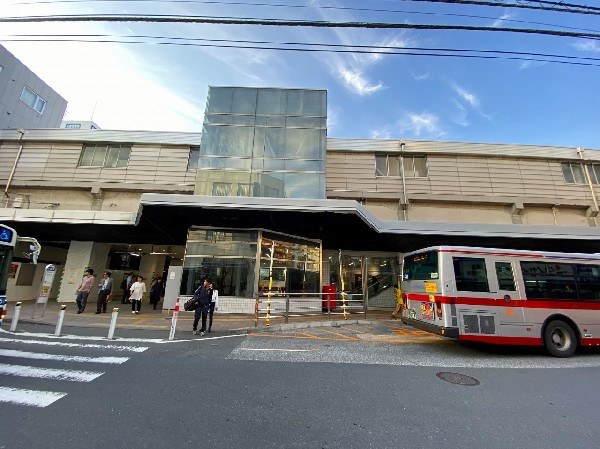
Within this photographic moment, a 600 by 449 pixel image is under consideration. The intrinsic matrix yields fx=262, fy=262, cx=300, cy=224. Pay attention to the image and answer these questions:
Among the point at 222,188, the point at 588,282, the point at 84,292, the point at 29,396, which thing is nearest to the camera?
the point at 29,396

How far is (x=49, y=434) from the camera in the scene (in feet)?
9.41

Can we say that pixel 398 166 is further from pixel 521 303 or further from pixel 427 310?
pixel 427 310

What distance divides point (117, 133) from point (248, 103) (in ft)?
33.4

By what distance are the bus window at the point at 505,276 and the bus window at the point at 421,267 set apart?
5.75 ft

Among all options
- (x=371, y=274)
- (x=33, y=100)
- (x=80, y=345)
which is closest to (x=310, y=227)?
(x=371, y=274)

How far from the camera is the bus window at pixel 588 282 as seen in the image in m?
7.78

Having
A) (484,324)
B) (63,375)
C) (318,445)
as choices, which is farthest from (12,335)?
(484,324)

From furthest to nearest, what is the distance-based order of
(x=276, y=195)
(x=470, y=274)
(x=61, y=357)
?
1. (x=276, y=195)
2. (x=470, y=274)
3. (x=61, y=357)

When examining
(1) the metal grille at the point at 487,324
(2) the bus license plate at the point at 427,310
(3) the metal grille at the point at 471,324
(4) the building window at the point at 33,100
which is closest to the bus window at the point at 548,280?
(1) the metal grille at the point at 487,324

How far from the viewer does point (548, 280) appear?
770cm

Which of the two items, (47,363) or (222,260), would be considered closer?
(47,363)

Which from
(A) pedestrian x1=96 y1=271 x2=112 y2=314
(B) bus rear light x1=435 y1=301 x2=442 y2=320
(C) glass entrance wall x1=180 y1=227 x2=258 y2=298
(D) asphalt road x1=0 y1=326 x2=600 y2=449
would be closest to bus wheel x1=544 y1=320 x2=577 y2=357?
(D) asphalt road x1=0 y1=326 x2=600 y2=449

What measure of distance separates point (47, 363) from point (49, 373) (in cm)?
80

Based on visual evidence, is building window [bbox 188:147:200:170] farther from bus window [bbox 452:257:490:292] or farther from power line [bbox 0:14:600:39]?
bus window [bbox 452:257:490:292]
